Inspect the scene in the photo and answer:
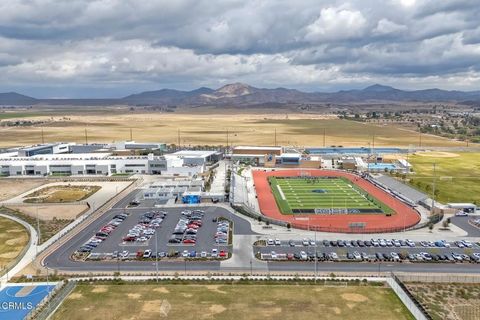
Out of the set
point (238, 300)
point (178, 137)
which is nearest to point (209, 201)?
point (238, 300)

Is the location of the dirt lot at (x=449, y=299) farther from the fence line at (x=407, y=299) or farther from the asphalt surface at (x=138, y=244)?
the asphalt surface at (x=138, y=244)

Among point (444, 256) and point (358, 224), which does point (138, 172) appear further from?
point (444, 256)

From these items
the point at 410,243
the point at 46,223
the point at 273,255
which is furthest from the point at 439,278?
the point at 46,223

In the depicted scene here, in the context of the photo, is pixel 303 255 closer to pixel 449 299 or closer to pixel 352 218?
pixel 449 299

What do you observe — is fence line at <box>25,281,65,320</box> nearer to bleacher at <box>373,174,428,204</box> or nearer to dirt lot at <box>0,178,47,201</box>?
dirt lot at <box>0,178,47,201</box>

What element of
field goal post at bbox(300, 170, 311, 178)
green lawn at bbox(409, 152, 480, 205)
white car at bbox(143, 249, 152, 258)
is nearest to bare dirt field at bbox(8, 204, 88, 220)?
white car at bbox(143, 249, 152, 258)

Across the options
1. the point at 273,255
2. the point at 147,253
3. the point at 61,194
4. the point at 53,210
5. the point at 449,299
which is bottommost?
the point at 449,299

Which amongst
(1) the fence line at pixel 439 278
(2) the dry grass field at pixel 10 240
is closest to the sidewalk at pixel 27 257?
(2) the dry grass field at pixel 10 240
